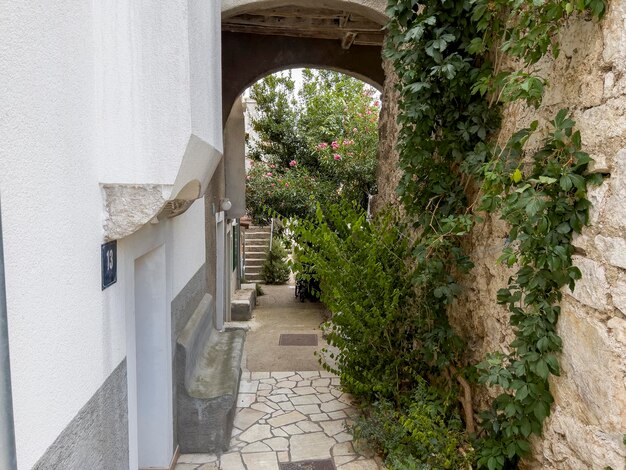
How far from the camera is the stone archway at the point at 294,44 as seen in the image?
21.0 ft

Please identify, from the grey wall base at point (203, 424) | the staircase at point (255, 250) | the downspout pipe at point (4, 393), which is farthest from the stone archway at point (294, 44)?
the staircase at point (255, 250)

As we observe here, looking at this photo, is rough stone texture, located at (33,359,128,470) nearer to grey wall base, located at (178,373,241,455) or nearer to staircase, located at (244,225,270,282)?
grey wall base, located at (178,373,241,455)

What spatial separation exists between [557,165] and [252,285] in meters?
9.21

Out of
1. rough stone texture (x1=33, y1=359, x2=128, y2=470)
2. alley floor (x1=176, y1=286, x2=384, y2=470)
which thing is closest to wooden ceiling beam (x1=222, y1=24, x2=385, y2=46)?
alley floor (x1=176, y1=286, x2=384, y2=470)

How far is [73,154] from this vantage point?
1.80 metres

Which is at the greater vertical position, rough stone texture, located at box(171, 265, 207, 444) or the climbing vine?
the climbing vine

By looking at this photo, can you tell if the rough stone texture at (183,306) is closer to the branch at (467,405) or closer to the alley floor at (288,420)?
the alley floor at (288,420)

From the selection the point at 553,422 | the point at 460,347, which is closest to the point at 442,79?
the point at 460,347

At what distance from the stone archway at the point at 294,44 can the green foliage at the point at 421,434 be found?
4.88 metres

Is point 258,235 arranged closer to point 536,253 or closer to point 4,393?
point 536,253

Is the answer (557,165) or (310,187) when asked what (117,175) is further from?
(310,187)

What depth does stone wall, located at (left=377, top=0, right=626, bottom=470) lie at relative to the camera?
1.80 metres

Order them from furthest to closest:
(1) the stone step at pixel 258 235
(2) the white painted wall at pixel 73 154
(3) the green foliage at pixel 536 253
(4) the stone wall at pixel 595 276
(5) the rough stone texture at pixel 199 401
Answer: (1) the stone step at pixel 258 235 < (5) the rough stone texture at pixel 199 401 < (3) the green foliage at pixel 536 253 < (4) the stone wall at pixel 595 276 < (2) the white painted wall at pixel 73 154

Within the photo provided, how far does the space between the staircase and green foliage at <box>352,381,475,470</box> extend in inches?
354
